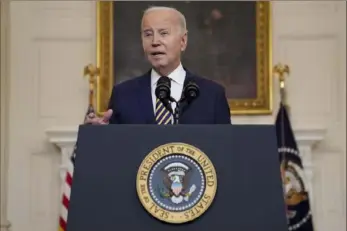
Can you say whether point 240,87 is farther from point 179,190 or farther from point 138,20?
point 179,190

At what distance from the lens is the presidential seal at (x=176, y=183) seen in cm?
207

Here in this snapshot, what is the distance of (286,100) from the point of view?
221 inches

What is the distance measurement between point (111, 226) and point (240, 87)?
3.68 meters

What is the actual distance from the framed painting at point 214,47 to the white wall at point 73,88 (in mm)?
124

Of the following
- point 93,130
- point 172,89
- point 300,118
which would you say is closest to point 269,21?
point 300,118

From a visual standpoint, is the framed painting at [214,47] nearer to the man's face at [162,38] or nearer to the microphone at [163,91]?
the man's face at [162,38]

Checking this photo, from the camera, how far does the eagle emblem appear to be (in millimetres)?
2094

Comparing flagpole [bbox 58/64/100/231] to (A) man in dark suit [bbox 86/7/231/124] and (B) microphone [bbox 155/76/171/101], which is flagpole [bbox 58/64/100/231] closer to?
(A) man in dark suit [bbox 86/7/231/124]

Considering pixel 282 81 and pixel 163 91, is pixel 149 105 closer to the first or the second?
pixel 163 91

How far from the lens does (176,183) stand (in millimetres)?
2094

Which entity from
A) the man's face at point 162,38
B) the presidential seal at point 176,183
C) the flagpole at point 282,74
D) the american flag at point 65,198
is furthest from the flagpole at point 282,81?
the presidential seal at point 176,183

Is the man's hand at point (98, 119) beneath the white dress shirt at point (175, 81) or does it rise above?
beneath

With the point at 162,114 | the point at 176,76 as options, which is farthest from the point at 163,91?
the point at 176,76

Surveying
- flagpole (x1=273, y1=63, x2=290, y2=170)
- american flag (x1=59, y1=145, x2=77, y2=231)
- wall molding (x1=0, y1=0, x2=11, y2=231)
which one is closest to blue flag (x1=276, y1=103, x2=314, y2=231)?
flagpole (x1=273, y1=63, x2=290, y2=170)
